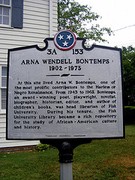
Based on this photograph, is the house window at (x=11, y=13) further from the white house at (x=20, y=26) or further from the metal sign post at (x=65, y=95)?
the metal sign post at (x=65, y=95)

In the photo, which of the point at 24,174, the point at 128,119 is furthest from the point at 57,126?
the point at 128,119

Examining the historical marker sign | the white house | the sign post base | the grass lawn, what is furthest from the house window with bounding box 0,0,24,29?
the sign post base

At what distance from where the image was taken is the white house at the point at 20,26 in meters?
9.91

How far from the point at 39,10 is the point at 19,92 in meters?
8.01

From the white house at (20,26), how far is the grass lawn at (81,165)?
173cm

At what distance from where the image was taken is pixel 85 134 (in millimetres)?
3139

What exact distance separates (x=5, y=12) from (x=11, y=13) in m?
0.30

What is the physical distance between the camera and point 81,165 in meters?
7.05

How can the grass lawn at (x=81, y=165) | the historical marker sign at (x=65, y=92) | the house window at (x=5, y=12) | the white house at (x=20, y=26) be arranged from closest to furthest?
the historical marker sign at (x=65, y=92), the grass lawn at (x=81, y=165), the white house at (x=20, y=26), the house window at (x=5, y=12)

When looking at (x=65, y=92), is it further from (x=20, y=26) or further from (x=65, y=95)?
(x=20, y=26)

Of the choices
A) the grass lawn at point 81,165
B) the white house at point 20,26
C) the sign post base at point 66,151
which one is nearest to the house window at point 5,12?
the white house at point 20,26

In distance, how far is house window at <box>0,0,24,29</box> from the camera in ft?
33.2

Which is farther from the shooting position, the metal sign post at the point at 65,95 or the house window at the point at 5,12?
the house window at the point at 5,12

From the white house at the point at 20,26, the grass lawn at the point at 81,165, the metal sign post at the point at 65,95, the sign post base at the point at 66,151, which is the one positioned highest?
the white house at the point at 20,26
